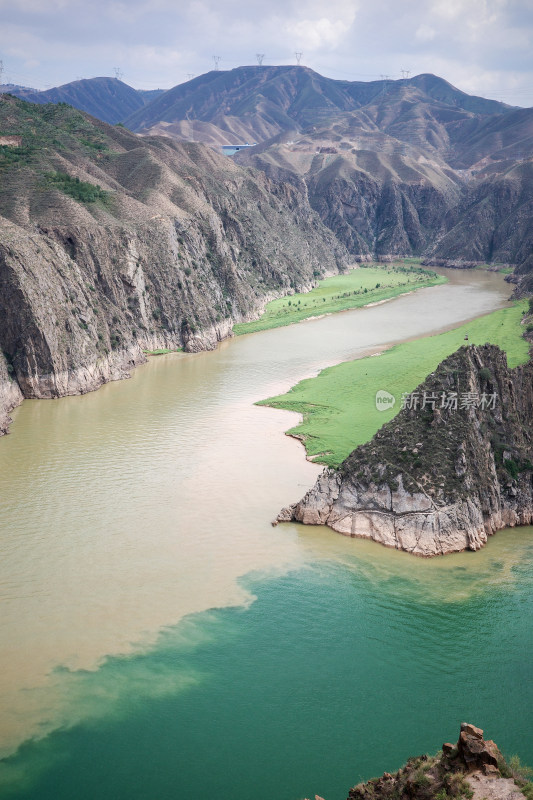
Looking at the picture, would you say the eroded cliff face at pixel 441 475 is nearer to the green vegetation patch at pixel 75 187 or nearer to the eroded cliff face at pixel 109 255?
the eroded cliff face at pixel 109 255

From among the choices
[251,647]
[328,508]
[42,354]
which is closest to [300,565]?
[328,508]

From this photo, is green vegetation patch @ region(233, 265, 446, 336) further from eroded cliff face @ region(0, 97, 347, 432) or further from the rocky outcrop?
the rocky outcrop

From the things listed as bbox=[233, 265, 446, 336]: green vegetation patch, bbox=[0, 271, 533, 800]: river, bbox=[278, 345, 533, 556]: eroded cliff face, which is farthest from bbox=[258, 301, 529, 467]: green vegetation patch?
bbox=[233, 265, 446, 336]: green vegetation patch

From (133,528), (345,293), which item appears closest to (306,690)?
(133,528)

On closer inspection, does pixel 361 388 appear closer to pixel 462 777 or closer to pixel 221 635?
pixel 221 635

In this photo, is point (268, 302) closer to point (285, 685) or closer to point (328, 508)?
Result: point (328, 508)
